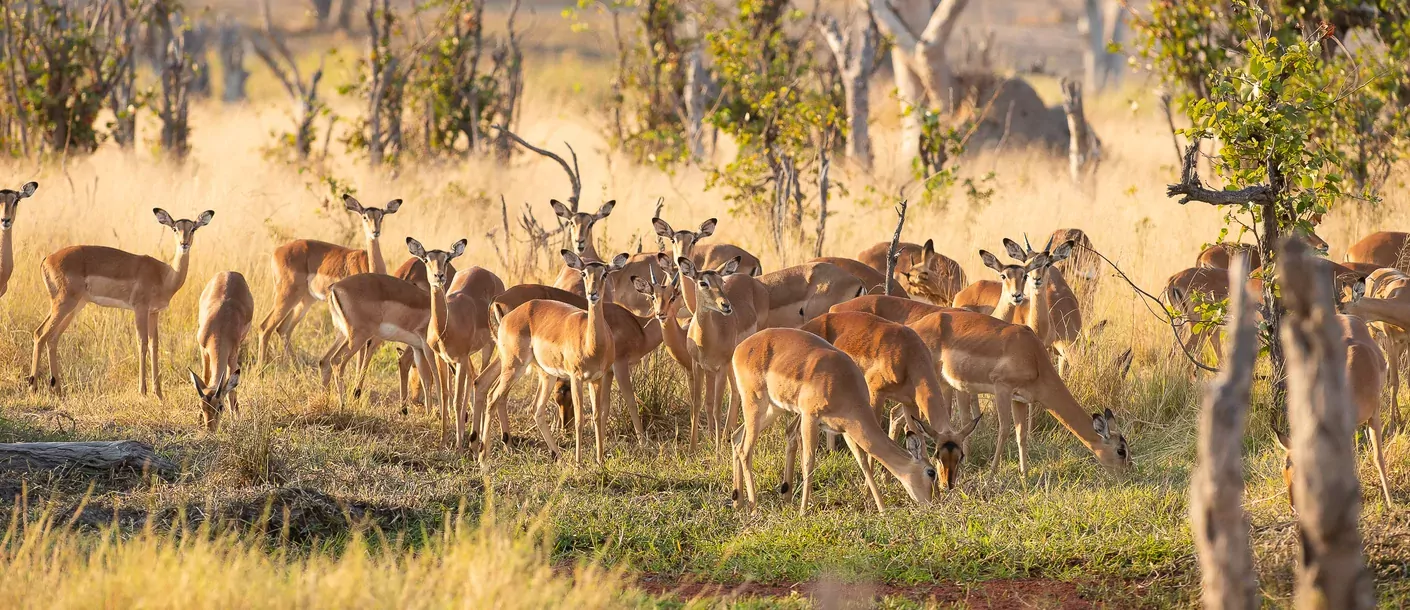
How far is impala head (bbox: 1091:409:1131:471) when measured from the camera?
23.6 feet

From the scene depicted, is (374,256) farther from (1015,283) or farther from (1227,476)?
(1227,476)

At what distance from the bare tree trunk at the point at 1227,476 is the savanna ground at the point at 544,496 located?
37.5 inches

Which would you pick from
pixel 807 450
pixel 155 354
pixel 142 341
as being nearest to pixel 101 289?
pixel 142 341

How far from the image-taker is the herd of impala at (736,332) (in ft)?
22.2

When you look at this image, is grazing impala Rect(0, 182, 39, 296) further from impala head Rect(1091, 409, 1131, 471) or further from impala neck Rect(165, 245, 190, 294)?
impala head Rect(1091, 409, 1131, 471)

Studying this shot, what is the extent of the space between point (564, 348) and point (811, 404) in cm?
174

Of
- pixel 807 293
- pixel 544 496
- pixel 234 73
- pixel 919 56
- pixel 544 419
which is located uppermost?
pixel 234 73

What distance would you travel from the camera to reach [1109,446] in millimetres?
7195

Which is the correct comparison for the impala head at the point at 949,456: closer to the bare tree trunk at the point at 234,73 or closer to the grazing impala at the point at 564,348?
the grazing impala at the point at 564,348

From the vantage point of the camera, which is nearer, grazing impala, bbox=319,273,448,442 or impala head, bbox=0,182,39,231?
grazing impala, bbox=319,273,448,442

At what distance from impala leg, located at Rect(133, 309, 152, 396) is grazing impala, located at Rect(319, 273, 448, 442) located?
3.88ft

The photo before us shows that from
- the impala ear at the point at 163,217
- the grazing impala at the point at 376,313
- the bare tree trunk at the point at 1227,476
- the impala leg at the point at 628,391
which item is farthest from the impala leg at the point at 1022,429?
the impala ear at the point at 163,217

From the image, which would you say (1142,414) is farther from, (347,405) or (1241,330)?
(1241,330)

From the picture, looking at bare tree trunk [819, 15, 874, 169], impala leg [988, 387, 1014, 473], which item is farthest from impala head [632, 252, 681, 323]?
bare tree trunk [819, 15, 874, 169]
